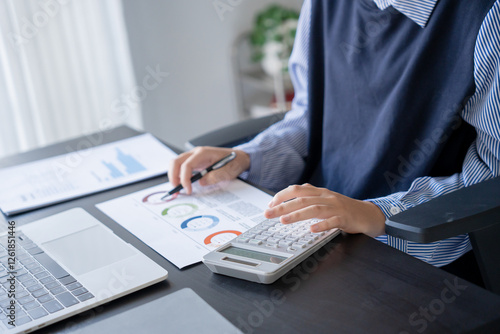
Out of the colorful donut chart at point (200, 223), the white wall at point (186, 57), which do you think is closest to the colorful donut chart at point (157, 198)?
the colorful donut chart at point (200, 223)

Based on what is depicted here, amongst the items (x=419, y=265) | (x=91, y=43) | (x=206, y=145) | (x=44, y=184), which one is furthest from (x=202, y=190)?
(x=91, y=43)

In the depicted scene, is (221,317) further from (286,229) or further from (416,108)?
(416,108)

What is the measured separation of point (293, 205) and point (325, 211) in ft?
0.16

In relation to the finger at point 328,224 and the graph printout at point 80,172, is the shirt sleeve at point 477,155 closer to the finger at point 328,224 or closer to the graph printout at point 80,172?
the finger at point 328,224

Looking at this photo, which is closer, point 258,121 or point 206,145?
point 206,145

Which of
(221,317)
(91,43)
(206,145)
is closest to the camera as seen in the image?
(221,317)

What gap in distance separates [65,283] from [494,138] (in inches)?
Answer: 27.9

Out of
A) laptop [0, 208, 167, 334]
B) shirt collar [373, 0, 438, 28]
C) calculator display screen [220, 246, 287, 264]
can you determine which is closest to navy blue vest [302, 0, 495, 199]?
shirt collar [373, 0, 438, 28]

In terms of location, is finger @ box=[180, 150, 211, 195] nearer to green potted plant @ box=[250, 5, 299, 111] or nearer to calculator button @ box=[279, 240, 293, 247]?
calculator button @ box=[279, 240, 293, 247]

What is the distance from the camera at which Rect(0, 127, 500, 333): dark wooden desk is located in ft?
2.19

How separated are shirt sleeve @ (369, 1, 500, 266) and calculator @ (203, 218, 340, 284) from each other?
17cm

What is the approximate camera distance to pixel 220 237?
90 centimetres

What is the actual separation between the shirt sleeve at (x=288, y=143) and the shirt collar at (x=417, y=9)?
28 cm

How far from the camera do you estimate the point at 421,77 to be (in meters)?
1.10
